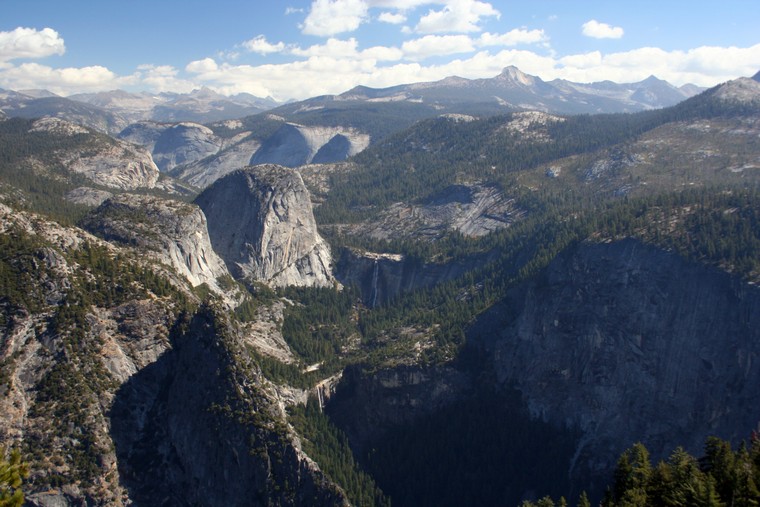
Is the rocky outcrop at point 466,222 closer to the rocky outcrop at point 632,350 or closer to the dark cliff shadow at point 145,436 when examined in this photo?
the rocky outcrop at point 632,350

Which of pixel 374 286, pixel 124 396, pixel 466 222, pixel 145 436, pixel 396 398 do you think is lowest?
pixel 396 398

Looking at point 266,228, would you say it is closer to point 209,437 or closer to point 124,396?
point 124,396

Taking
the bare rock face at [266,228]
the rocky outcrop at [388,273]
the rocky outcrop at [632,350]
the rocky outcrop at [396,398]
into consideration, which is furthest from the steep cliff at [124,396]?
the rocky outcrop at [388,273]

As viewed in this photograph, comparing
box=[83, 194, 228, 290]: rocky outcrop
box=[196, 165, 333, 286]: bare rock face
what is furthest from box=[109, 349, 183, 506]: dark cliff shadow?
box=[196, 165, 333, 286]: bare rock face

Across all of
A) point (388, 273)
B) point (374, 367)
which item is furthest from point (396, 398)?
point (388, 273)

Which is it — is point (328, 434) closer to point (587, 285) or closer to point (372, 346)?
point (372, 346)

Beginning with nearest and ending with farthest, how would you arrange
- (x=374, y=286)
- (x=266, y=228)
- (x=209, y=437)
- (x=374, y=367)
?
1. (x=209, y=437)
2. (x=374, y=367)
3. (x=266, y=228)
4. (x=374, y=286)

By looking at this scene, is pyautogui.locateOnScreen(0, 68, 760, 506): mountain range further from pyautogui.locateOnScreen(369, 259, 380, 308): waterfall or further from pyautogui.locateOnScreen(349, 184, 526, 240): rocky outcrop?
pyautogui.locateOnScreen(349, 184, 526, 240): rocky outcrop

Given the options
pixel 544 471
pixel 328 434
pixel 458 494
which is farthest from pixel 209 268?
pixel 544 471
